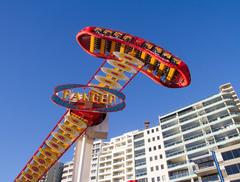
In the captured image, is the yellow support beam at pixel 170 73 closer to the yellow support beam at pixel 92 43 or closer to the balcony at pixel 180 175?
the yellow support beam at pixel 92 43

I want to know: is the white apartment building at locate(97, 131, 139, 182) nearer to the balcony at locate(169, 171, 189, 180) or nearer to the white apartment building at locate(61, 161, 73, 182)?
the white apartment building at locate(61, 161, 73, 182)

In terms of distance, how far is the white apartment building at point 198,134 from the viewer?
57772 mm

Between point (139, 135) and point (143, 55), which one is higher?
point (139, 135)

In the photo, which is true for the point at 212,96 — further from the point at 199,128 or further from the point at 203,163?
the point at 203,163

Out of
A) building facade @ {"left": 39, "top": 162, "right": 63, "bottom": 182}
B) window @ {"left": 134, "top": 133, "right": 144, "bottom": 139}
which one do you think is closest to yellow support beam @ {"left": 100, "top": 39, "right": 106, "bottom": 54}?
window @ {"left": 134, "top": 133, "right": 144, "bottom": 139}

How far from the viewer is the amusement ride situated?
88.9ft

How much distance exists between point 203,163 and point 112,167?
140 ft

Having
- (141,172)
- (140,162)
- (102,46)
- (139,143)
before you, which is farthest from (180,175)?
(102,46)

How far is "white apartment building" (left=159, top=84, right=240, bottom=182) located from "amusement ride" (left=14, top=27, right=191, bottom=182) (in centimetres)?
→ 3486

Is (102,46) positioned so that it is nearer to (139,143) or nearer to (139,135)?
(139,143)

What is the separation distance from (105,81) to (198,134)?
44.8 m

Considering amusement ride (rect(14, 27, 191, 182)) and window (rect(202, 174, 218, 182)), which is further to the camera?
window (rect(202, 174, 218, 182))

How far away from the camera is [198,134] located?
6488 centimetres

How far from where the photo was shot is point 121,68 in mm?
28156
